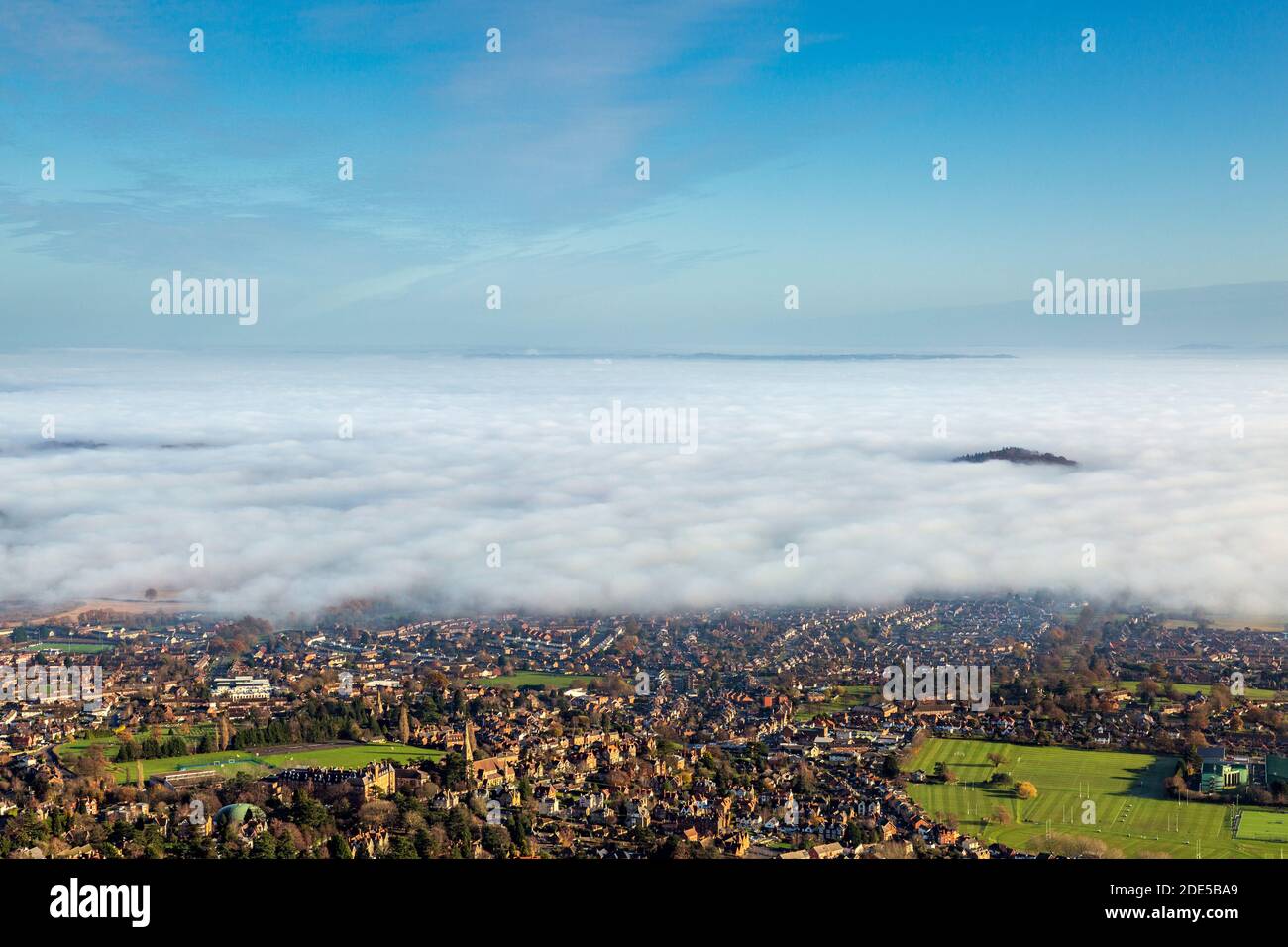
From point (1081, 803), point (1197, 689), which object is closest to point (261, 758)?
point (1081, 803)

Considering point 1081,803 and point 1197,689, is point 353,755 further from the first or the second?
point 1197,689

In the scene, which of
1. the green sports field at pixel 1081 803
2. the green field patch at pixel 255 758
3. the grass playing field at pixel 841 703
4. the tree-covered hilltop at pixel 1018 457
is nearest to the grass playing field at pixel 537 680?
the grass playing field at pixel 841 703

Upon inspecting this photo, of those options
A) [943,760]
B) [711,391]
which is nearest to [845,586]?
[943,760]

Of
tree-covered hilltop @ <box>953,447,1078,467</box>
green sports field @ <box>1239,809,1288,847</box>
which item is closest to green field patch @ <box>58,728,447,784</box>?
green sports field @ <box>1239,809,1288,847</box>

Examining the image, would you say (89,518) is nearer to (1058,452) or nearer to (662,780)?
(662,780)

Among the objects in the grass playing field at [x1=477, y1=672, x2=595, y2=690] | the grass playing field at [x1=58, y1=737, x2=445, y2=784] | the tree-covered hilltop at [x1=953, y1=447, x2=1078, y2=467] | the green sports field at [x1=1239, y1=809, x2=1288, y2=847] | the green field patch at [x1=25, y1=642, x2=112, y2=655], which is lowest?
the green sports field at [x1=1239, y1=809, x2=1288, y2=847]

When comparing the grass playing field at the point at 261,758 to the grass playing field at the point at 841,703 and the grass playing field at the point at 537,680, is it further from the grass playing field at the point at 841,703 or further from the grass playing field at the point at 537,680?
the grass playing field at the point at 841,703

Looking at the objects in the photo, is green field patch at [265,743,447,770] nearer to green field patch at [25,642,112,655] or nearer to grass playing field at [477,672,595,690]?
grass playing field at [477,672,595,690]
